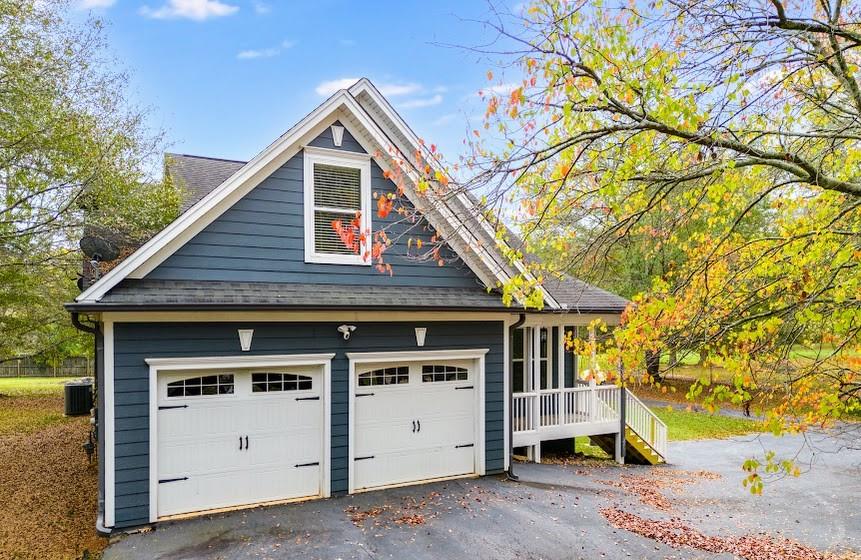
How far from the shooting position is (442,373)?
894cm

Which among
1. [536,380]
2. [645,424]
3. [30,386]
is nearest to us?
[536,380]

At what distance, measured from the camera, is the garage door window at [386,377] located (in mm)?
8336

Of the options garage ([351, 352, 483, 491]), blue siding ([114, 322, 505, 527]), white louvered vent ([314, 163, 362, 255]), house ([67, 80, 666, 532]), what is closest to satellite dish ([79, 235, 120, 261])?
house ([67, 80, 666, 532])

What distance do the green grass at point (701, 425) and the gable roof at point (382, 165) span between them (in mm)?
7849

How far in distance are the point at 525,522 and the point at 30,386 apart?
23445mm

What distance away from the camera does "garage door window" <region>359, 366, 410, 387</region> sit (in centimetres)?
834

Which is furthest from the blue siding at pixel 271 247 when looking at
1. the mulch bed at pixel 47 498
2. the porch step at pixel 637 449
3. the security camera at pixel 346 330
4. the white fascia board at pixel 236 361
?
the porch step at pixel 637 449

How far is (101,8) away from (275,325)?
8.61m

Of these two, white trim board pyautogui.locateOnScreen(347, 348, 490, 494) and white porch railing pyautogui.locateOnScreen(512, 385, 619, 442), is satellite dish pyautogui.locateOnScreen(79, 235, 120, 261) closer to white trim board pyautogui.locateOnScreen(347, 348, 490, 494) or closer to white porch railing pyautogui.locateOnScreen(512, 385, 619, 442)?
white trim board pyautogui.locateOnScreen(347, 348, 490, 494)

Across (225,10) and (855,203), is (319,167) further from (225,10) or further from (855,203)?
(225,10)

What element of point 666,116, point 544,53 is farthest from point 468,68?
point 666,116

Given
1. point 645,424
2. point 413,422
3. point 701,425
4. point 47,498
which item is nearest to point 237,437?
point 413,422

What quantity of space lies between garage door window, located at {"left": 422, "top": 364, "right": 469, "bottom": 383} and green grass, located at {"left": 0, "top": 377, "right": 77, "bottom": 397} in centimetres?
1758

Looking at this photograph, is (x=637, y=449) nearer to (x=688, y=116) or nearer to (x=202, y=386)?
(x=202, y=386)
